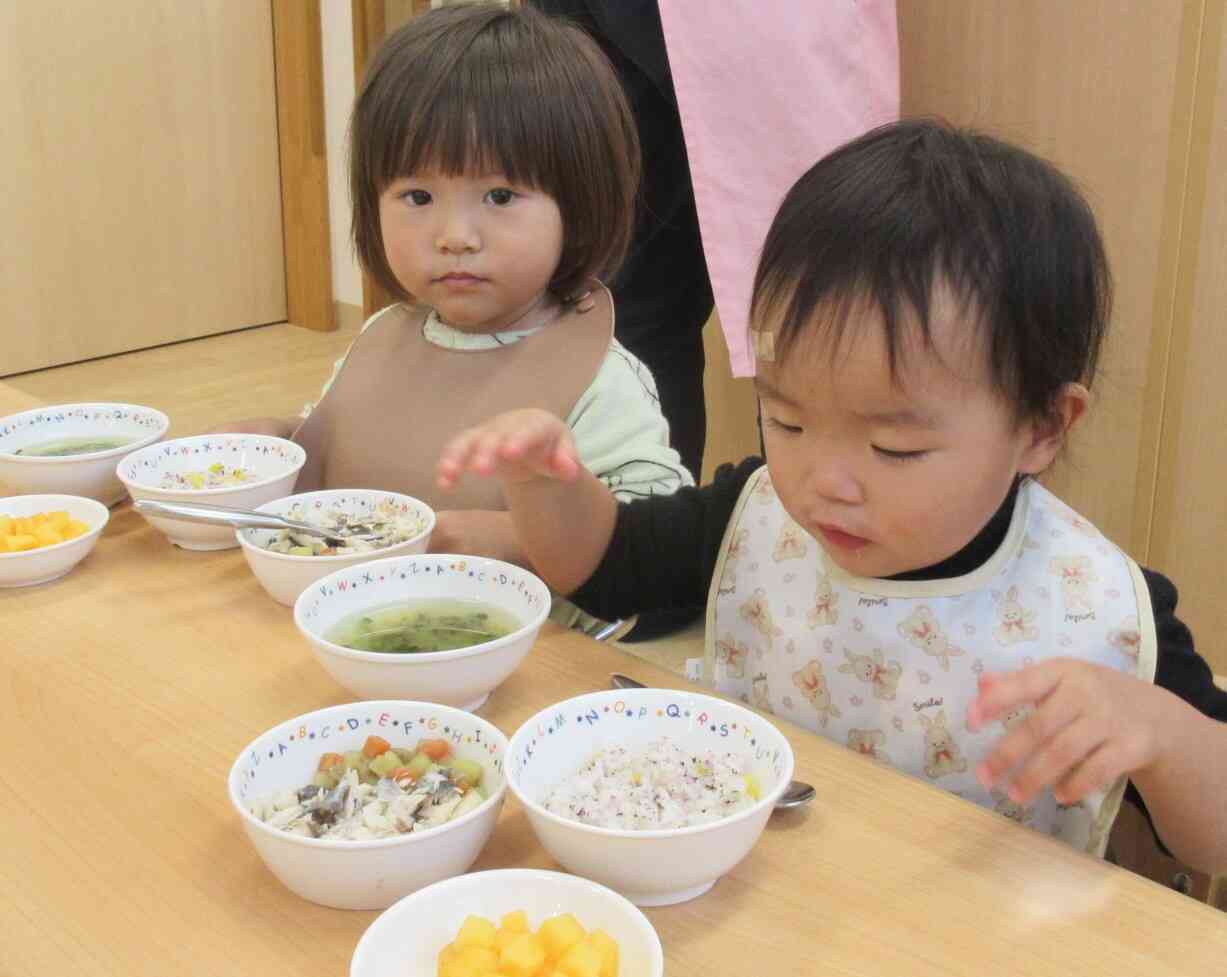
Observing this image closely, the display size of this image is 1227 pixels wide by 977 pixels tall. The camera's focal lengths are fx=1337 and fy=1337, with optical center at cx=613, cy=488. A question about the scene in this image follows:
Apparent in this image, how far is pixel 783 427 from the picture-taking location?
0.92 metres

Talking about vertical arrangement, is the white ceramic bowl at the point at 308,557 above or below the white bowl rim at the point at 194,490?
below

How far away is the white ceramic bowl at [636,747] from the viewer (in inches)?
26.3

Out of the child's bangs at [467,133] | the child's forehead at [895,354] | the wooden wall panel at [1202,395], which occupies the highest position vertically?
the child's bangs at [467,133]

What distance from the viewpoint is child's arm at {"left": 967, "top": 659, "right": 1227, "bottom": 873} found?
2.45 feet

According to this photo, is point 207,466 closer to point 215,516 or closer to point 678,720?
point 215,516

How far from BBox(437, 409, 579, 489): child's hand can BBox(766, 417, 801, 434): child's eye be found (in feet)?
0.51

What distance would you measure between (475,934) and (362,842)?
0.27ft

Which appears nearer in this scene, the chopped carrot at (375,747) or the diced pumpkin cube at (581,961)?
the diced pumpkin cube at (581,961)

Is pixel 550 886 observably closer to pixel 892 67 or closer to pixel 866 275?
pixel 866 275

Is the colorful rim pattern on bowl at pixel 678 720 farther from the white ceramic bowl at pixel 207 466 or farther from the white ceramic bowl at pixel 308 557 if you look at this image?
the white ceramic bowl at pixel 207 466

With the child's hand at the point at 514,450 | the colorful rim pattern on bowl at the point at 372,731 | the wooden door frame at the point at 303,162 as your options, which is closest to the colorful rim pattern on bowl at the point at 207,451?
the child's hand at the point at 514,450

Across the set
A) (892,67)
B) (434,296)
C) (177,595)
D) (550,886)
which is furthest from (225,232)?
(550,886)

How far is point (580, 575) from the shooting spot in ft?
3.75

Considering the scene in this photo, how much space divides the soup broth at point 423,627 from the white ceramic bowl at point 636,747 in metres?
0.16
